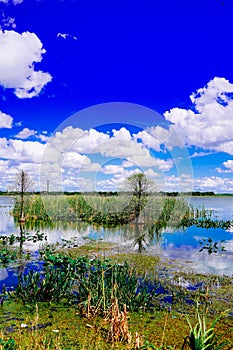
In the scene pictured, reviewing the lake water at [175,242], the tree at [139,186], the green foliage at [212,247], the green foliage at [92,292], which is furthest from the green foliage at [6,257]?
the tree at [139,186]

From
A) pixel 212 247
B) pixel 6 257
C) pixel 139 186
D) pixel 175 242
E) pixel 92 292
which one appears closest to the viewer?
pixel 92 292

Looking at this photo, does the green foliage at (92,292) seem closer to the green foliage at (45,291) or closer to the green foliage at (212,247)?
the green foliage at (45,291)

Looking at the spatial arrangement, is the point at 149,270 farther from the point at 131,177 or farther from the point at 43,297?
the point at 131,177

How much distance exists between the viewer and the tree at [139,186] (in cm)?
1182

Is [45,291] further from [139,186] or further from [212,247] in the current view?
[139,186]

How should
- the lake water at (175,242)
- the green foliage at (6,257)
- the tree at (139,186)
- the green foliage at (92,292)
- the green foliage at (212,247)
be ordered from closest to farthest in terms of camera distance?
the green foliage at (92,292) → the green foliage at (6,257) → the lake water at (175,242) → the green foliage at (212,247) → the tree at (139,186)

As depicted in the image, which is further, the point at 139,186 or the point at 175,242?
the point at 139,186

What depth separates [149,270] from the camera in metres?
6.56

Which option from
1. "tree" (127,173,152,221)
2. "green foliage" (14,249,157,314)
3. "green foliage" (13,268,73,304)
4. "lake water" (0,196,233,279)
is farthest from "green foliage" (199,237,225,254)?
"green foliage" (13,268,73,304)

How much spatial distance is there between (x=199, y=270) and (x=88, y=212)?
9997mm

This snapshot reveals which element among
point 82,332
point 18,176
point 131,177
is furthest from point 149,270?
point 18,176

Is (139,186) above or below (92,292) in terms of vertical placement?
above

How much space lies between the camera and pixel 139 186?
40.1 ft

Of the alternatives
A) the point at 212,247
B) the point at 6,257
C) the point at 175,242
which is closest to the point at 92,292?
the point at 6,257
